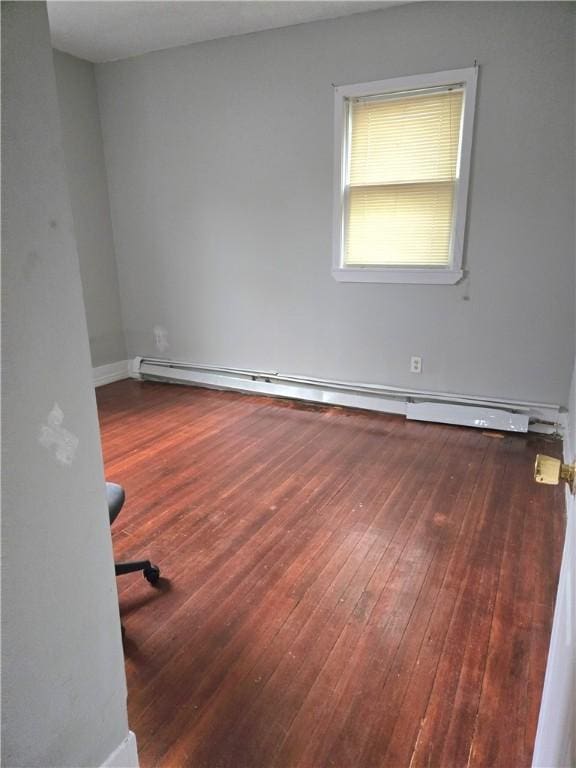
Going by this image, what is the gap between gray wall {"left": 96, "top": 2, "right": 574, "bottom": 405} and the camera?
284 centimetres

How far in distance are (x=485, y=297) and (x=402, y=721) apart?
8.49ft

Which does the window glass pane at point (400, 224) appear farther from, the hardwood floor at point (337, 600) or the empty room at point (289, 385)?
the hardwood floor at point (337, 600)

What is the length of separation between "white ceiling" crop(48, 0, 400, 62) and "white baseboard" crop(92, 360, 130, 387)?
256 centimetres

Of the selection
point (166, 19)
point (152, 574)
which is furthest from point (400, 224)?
point (152, 574)

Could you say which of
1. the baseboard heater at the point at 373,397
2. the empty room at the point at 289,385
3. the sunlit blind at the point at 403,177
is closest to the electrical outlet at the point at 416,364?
the empty room at the point at 289,385

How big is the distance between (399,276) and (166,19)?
7.62 ft

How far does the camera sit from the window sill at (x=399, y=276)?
10.5 ft

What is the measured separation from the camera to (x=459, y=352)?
3299mm

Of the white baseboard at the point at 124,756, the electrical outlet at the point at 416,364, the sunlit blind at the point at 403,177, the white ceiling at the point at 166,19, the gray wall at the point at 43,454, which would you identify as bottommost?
the white baseboard at the point at 124,756

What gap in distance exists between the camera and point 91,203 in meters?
4.21

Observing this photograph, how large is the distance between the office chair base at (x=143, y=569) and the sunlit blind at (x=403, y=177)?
8.32 ft

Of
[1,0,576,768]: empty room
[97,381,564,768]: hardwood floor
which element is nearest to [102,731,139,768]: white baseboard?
[1,0,576,768]: empty room

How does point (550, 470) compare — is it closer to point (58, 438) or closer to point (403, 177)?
point (58, 438)

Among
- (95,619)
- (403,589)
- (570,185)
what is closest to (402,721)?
(403,589)
